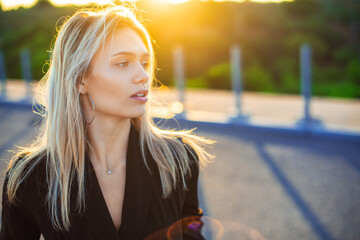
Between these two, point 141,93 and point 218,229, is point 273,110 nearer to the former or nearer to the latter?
point 218,229

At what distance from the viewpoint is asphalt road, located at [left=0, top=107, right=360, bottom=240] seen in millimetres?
3445

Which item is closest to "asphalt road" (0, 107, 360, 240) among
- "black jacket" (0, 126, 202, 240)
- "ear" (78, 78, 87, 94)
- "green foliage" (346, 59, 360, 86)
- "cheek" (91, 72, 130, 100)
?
"black jacket" (0, 126, 202, 240)

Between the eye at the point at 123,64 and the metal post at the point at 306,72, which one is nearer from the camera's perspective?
the eye at the point at 123,64

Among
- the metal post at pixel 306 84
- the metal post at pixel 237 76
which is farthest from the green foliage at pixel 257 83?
the metal post at pixel 306 84

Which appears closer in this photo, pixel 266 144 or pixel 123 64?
pixel 123 64

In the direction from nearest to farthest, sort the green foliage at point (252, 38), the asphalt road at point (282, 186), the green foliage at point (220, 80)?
the asphalt road at point (282, 186), the green foliage at point (220, 80), the green foliage at point (252, 38)

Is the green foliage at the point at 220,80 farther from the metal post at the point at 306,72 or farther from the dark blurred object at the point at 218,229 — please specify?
the dark blurred object at the point at 218,229

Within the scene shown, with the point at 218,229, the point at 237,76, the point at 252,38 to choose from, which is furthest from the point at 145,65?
the point at 252,38

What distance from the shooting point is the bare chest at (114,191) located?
1.89 meters

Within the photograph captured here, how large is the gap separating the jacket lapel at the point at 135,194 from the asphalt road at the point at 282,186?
1375 millimetres

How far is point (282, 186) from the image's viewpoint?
4.28 m

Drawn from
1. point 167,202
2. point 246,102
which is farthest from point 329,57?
point 167,202

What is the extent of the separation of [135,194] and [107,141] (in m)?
0.33

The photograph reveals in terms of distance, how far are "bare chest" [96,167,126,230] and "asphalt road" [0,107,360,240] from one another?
A: 4.09 feet
